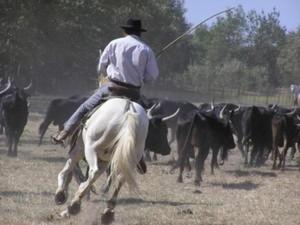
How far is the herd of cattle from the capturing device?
15.4 metres

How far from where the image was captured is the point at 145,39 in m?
58.5

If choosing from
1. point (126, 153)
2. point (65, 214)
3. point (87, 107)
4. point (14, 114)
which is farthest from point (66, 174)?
point (14, 114)

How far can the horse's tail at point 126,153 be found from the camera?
8766mm

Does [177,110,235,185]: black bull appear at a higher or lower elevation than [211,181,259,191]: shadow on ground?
higher

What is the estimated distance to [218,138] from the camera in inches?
634

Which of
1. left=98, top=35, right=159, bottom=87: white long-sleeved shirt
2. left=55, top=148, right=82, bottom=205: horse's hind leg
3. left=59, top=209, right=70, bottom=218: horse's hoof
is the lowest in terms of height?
left=59, top=209, right=70, bottom=218: horse's hoof

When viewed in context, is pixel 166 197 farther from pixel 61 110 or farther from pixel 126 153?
pixel 61 110

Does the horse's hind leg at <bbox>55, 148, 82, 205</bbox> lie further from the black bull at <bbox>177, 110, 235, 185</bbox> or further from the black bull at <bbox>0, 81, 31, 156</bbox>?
the black bull at <bbox>0, 81, 31, 156</bbox>

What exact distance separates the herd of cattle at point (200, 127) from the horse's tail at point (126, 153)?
5.57 metres

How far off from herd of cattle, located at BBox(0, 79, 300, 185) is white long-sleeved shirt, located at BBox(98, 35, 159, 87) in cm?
491

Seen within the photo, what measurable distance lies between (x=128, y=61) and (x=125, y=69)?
0.10 meters

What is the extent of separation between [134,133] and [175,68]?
61.8 metres

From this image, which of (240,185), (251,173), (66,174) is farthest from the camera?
(251,173)

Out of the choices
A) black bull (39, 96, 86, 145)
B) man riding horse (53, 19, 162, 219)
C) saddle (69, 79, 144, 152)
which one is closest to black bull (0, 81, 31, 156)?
black bull (39, 96, 86, 145)
